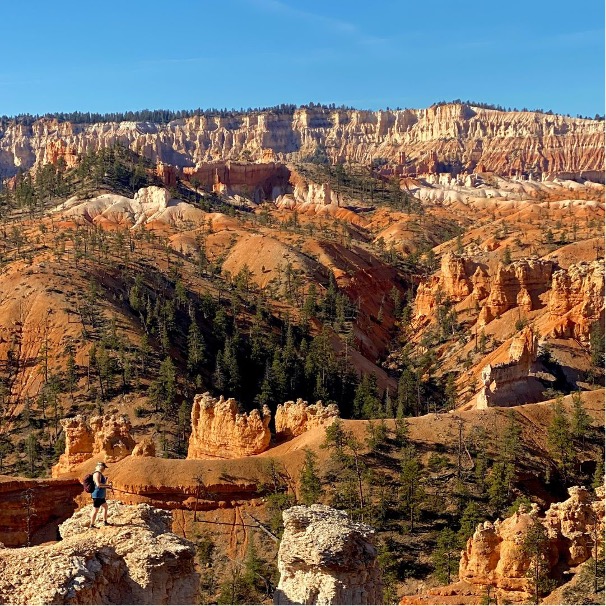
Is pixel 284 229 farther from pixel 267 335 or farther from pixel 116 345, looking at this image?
pixel 116 345

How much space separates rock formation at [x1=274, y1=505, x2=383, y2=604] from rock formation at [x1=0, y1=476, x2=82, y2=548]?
22026 millimetres

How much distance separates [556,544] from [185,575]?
1877 cm

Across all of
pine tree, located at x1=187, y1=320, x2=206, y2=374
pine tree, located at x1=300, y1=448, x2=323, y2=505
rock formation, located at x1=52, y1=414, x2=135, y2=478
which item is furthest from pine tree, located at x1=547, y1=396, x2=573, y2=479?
pine tree, located at x1=187, y1=320, x2=206, y2=374

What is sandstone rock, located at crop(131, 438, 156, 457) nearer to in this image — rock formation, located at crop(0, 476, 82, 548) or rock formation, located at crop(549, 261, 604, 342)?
rock formation, located at crop(0, 476, 82, 548)

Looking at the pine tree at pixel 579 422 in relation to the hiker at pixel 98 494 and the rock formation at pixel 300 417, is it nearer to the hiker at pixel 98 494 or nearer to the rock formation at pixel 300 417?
the rock formation at pixel 300 417

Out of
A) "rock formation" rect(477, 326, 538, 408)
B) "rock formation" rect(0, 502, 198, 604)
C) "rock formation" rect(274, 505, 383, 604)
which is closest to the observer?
"rock formation" rect(0, 502, 198, 604)

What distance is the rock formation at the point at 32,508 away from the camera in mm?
41031

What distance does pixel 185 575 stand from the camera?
20.0m

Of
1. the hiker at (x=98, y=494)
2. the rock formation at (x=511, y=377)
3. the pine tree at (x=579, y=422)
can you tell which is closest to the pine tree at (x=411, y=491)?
the pine tree at (x=579, y=422)

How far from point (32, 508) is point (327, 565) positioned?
2443cm

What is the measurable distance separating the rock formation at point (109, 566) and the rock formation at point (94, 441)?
86.1ft

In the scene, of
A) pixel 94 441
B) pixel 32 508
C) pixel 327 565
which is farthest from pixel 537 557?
pixel 94 441

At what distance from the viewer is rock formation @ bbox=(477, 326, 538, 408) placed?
60625mm

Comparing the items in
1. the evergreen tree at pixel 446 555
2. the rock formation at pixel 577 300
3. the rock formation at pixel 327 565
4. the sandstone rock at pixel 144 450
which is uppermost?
the rock formation at pixel 577 300
